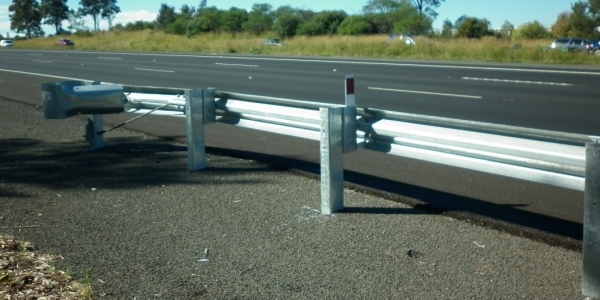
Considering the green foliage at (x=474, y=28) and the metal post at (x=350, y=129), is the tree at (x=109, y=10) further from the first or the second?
the metal post at (x=350, y=129)

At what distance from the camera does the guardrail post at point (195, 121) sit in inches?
314

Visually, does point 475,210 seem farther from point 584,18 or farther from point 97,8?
point 97,8

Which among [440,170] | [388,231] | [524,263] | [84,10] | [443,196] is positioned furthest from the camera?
[84,10]

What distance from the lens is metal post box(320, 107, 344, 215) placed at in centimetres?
628

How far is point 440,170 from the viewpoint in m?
8.45

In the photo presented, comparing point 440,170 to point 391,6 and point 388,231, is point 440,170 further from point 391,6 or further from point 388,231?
point 391,6

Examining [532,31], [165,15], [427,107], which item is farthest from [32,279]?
[165,15]

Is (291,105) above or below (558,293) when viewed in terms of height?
above

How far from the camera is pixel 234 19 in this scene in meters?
97.2

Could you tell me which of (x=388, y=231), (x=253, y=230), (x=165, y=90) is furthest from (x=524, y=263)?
(x=165, y=90)

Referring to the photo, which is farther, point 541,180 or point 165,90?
point 165,90

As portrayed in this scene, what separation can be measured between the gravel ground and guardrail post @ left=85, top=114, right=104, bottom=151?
116 centimetres

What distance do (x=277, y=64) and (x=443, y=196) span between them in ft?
85.2

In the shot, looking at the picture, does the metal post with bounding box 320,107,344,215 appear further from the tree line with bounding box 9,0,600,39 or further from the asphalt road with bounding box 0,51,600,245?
the tree line with bounding box 9,0,600,39
